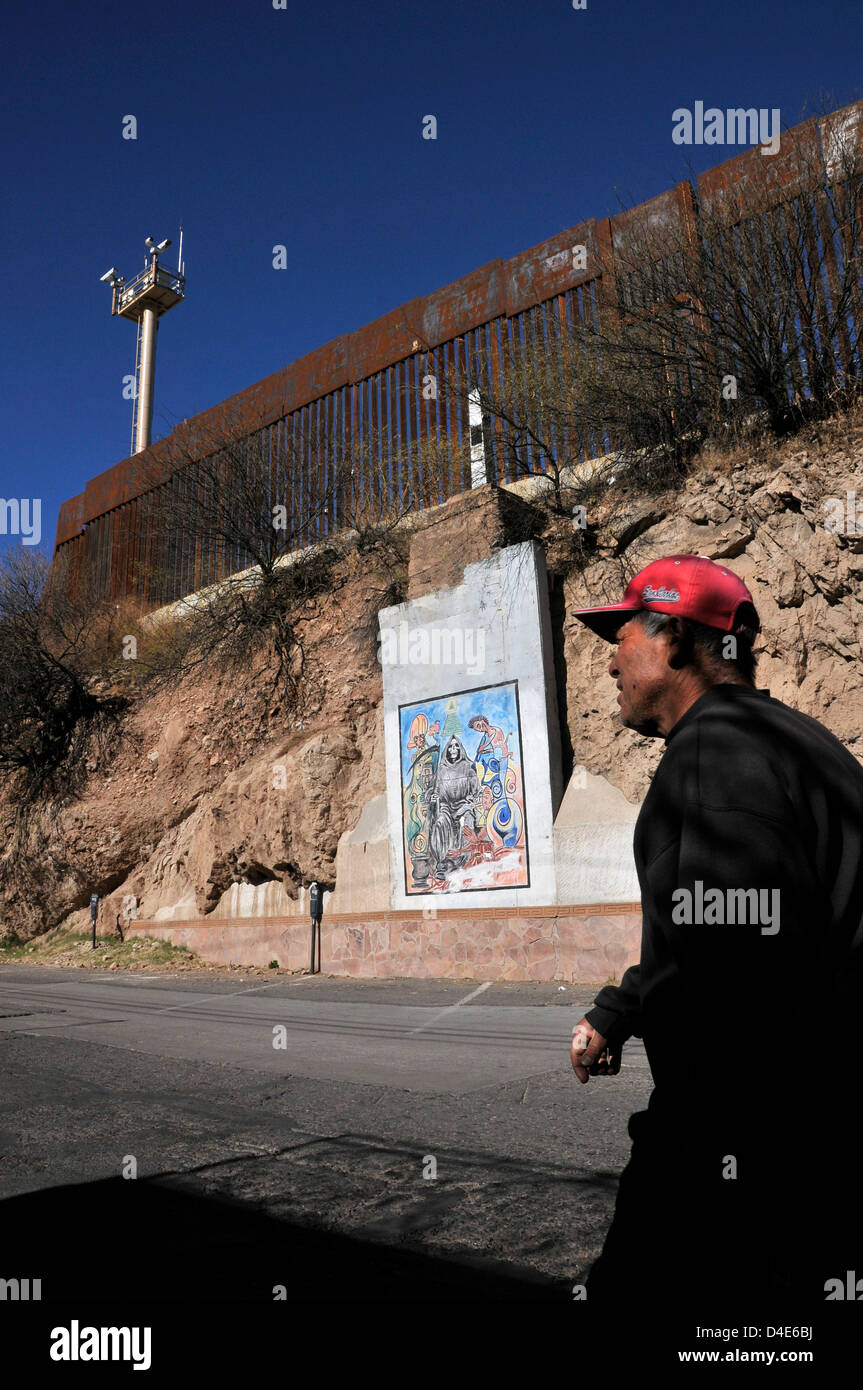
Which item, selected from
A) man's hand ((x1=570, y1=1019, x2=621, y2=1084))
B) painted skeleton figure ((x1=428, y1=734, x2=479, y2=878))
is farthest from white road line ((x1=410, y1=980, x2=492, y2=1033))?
man's hand ((x1=570, y1=1019, x2=621, y2=1084))

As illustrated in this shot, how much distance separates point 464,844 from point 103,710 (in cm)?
1324

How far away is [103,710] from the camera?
24547mm

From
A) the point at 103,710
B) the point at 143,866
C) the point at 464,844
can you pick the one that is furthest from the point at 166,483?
the point at 464,844

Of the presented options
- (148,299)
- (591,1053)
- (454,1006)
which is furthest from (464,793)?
(148,299)

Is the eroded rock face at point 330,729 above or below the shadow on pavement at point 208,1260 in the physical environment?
above

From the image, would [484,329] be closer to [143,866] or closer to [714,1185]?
[143,866]

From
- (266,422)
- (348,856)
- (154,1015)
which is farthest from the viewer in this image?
(266,422)

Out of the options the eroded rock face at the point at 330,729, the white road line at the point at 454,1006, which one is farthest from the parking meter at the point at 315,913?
the white road line at the point at 454,1006

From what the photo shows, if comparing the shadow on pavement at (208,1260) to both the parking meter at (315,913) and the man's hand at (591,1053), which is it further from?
the parking meter at (315,913)

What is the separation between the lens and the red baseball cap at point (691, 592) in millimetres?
1777

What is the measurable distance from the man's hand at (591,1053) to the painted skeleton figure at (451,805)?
12858mm

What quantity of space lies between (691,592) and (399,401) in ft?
66.9
